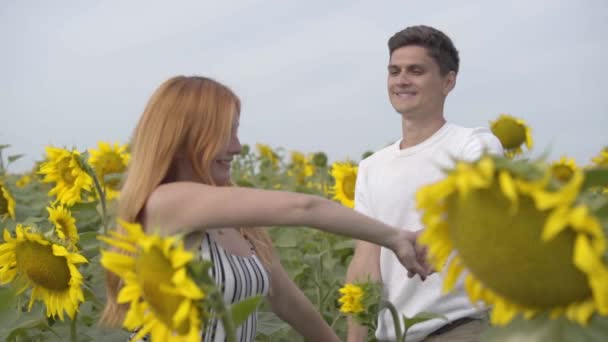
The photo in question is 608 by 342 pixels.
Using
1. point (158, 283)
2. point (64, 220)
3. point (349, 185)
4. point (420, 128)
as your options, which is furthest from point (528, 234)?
point (349, 185)

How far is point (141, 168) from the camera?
6.23ft

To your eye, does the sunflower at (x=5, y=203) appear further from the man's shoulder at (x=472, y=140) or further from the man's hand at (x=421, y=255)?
the man's hand at (x=421, y=255)

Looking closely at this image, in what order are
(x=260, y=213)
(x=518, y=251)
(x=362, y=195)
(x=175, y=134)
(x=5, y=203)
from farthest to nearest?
(x=5, y=203) → (x=362, y=195) → (x=175, y=134) → (x=260, y=213) → (x=518, y=251)

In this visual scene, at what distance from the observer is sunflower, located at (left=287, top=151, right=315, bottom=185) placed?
7273 millimetres

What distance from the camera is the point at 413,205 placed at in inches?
102

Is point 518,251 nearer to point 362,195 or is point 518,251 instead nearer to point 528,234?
point 528,234

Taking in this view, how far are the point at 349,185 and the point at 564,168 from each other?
1268 mm

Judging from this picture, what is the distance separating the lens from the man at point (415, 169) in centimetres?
248

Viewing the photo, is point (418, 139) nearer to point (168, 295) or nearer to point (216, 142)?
point (216, 142)

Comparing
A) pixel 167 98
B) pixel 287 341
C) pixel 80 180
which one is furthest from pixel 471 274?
pixel 80 180

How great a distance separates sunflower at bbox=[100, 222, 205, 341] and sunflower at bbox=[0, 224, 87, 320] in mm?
923

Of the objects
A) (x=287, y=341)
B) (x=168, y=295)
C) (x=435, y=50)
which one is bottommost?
(x=287, y=341)

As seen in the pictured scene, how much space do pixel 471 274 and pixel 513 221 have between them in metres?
0.14

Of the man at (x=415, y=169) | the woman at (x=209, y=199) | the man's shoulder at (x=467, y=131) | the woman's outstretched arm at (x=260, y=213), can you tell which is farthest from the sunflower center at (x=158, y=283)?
the man's shoulder at (x=467, y=131)
